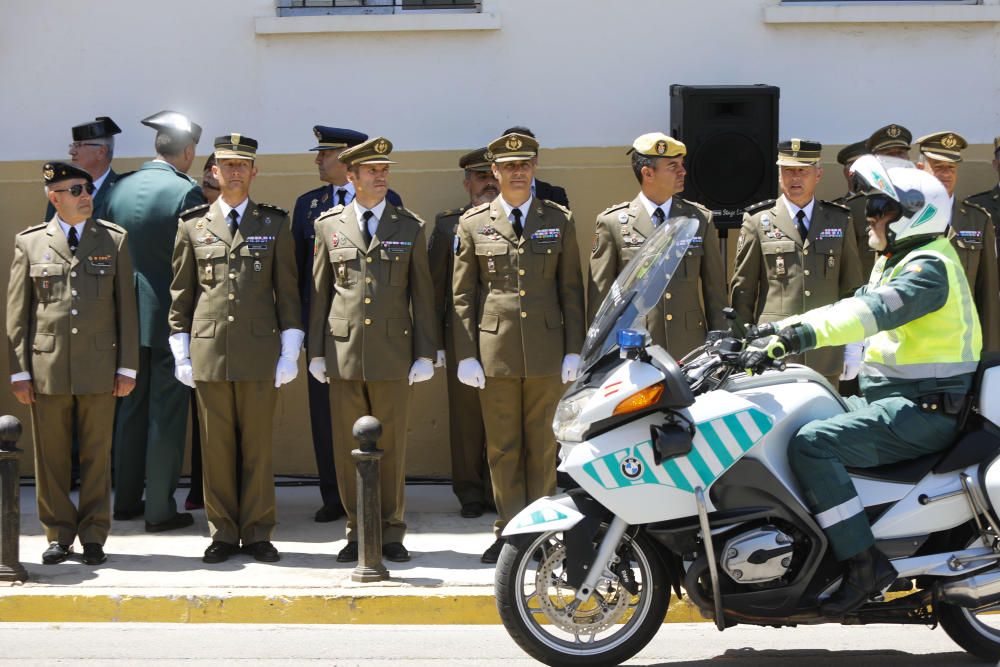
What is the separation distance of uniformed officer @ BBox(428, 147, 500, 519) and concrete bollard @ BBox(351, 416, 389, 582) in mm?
1637

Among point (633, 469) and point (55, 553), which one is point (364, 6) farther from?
point (633, 469)

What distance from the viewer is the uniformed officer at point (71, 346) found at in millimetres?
7379

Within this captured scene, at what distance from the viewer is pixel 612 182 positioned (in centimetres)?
945

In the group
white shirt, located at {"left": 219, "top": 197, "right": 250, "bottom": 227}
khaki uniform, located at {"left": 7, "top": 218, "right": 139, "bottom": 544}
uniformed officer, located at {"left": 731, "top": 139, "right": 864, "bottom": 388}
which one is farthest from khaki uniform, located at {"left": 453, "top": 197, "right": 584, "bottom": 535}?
khaki uniform, located at {"left": 7, "top": 218, "right": 139, "bottom": 544}

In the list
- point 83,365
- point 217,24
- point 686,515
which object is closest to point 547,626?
point 686,515

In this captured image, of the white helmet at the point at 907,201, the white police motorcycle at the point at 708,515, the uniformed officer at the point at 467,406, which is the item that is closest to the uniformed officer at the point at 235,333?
the uniformed officer at the point at 467,406

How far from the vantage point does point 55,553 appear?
7.35 meters

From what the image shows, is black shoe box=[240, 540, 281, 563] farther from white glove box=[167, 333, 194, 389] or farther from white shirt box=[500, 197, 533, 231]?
white shirt box=[500, 197, 533, 231]

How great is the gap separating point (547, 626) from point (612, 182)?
13.9 ft

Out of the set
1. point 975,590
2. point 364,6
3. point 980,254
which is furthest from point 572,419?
point 364,6

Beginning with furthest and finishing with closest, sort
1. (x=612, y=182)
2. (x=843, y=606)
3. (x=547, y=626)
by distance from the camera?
(x=612, y=182) → (x=547, y=626) → (x=843, y=606)

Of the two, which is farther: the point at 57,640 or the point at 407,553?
the point at 407,553

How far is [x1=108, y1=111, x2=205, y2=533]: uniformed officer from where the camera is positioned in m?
8.10

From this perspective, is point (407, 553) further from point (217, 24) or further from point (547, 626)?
point (217, 24)
